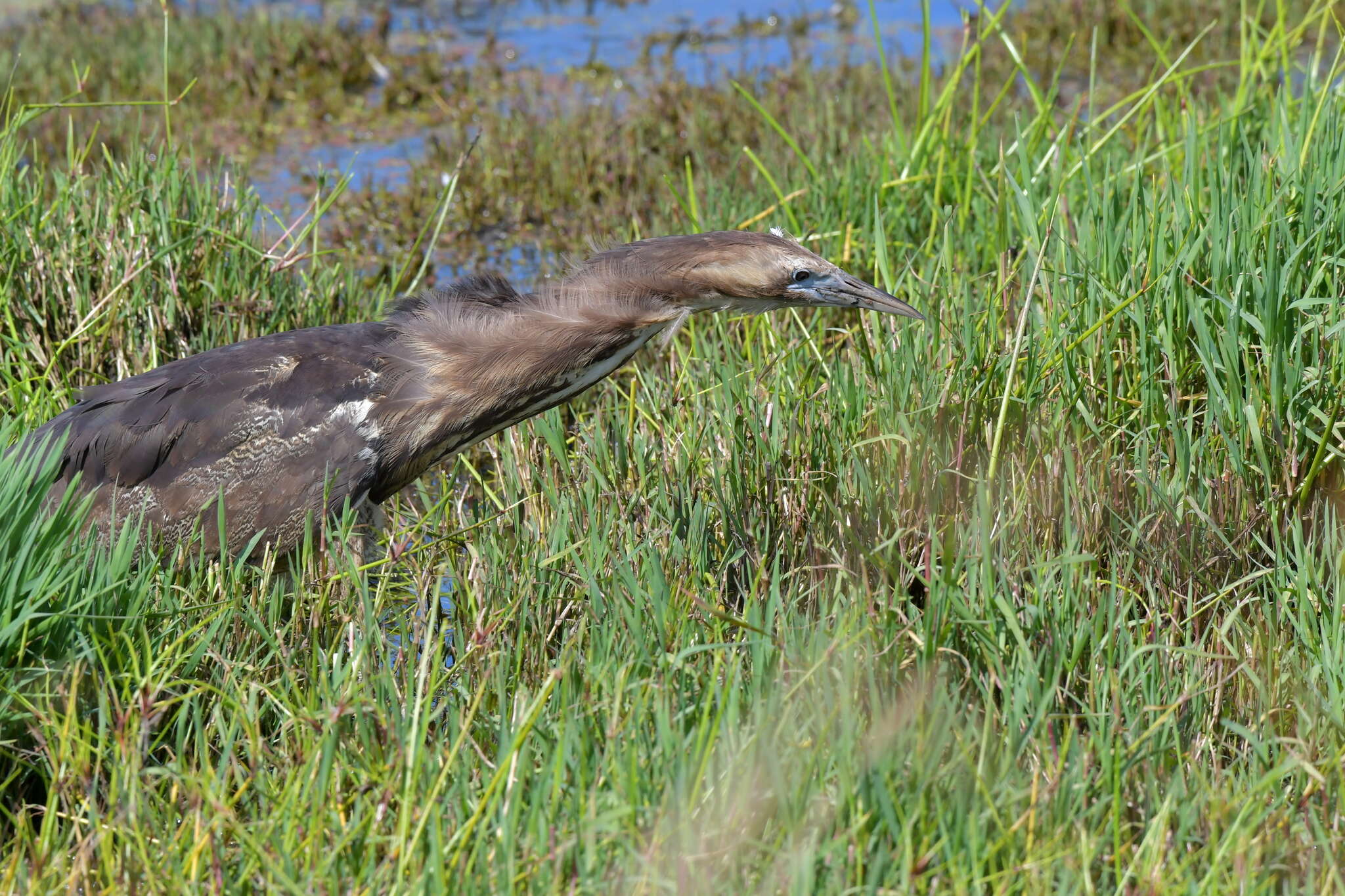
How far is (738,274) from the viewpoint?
3.86 metres

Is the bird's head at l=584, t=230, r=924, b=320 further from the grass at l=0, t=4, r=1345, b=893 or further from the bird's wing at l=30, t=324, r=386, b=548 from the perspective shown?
the bird's wing at l=30, t=324, r=386, b=548

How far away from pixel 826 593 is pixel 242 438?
67.3 inches

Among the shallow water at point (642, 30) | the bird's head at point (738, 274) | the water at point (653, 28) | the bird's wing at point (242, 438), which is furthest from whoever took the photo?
the water at point (653, 28)

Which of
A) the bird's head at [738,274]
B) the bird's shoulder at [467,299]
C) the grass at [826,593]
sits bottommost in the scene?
the grass at [826,593]

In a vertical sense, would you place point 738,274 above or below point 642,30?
below

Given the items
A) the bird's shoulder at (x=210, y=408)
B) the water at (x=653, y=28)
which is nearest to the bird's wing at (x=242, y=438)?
the bird's shoulder at (x=210, y=408)

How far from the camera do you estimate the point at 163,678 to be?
2934 millimetres

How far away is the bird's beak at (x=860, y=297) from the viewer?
3947 millimetres

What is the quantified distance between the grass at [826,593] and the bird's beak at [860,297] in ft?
0.44

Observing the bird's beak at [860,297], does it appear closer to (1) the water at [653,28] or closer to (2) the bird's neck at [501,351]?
(2) the bird's neck at [501,351]

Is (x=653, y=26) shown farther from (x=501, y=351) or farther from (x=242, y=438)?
(x=242, y=438)

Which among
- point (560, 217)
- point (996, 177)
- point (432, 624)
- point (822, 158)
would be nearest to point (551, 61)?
point (560, 217)

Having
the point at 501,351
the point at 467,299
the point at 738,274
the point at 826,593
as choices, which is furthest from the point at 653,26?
the point at 826,593

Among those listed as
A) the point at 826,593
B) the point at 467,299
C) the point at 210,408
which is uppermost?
the point at 467,299
